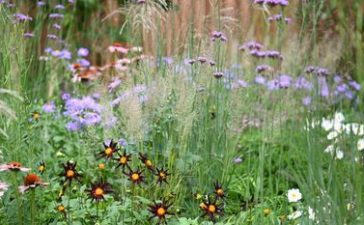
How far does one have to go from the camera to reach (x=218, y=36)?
3730 mm

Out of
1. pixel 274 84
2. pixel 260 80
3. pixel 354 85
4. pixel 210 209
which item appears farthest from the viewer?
pixel 354 85

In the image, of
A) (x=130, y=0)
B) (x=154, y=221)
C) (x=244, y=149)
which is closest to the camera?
(x=154, y=221)

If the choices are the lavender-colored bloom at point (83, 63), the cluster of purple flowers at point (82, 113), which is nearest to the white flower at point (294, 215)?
the cluster of purple flowers at point (82, 113)

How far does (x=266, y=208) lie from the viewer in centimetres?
352

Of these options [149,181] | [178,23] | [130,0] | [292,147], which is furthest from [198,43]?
[292,147]

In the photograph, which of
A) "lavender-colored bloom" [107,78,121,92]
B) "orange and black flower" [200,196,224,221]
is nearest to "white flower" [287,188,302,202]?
"orange and black flower" [200,196,224,221]

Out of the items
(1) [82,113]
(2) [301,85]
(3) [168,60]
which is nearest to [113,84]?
(1) [82,113]

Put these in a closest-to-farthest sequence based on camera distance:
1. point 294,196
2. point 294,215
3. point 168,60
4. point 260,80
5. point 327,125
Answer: point 294,215, point 294,196, point 168,60, point 327,125, point 260,80

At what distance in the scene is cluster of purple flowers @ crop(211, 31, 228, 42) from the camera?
3.74 metres

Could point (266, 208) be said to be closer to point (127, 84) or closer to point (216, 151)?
point (216, 151)

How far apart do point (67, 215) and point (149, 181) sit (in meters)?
0.48

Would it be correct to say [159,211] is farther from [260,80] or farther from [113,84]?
[260,80]

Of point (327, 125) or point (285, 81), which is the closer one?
point (327, 125)

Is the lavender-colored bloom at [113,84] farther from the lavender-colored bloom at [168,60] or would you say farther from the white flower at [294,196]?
the white flower at [294,196]
